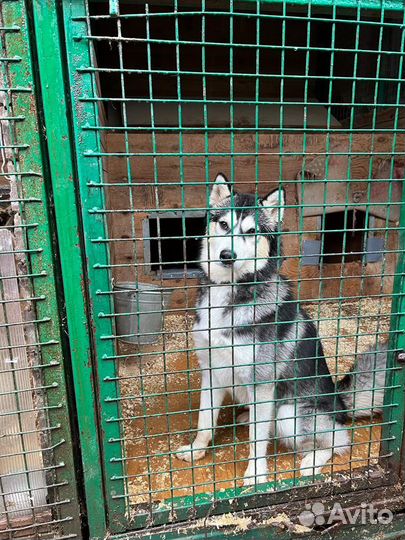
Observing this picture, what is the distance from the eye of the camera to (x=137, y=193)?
452 cm

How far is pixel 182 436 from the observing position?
2650 mm

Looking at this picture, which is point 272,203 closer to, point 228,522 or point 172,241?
point 228,522

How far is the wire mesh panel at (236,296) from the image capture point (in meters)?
1.49

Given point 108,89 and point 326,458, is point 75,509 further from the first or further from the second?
point 108,89

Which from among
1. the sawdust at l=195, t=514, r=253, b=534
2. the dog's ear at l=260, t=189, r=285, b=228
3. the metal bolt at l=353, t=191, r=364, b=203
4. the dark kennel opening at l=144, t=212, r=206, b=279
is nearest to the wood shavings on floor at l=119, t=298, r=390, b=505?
the sawdust at l=195, t=514, r=253, b=534

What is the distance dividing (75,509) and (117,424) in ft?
1.62

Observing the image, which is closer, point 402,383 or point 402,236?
point 402,236

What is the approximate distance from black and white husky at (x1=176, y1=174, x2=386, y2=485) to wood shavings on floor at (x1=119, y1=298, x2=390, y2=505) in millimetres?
112

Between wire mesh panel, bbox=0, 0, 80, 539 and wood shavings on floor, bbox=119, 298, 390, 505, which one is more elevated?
wire mesh panel, bbox=0, 0, 80, 539

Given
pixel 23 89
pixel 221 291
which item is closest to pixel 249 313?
pixel 221 291

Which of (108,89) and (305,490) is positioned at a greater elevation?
(108,89)

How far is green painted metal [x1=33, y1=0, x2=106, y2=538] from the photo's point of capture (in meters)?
1.37

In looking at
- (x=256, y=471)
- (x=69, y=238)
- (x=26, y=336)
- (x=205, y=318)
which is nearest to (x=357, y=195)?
(x=205, y=318)

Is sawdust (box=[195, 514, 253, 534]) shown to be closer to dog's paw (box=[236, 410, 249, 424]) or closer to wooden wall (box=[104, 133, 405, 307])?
dog's paw (box=[236, 410, 249, 424])
